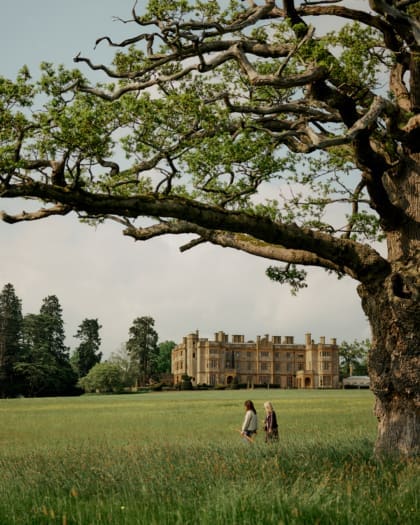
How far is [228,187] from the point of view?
14.8 m

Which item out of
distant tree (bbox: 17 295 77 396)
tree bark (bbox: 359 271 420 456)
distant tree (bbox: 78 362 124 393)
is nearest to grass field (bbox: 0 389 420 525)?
tree bark (bbox: 359 271 420 456)

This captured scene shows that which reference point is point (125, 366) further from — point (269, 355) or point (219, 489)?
point (219, 489)

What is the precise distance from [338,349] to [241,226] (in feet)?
414

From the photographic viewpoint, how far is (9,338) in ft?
276

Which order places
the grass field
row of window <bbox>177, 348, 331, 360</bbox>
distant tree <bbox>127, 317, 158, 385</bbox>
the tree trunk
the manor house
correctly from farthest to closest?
row of window <bbox>177, 348, 331, 360</bbox> < the manor house < distant tree <bbox>127, 317, 158, 385</bbox> < the tree trunk < the grass field

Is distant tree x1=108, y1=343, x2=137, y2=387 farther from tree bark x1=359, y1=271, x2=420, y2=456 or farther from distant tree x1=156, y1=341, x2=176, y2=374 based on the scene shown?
tree bark x1=359, y1=271, x2=420, y2=456

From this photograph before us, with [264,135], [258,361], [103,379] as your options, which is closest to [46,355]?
[103,379]

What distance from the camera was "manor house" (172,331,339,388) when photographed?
127875 millimetres

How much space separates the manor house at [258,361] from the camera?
127875mm

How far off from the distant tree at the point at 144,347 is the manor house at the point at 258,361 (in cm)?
1491

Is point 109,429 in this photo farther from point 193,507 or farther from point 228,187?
point 193,507

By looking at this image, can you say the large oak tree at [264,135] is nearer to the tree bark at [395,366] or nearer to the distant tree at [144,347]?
the tree bark at [395,366]

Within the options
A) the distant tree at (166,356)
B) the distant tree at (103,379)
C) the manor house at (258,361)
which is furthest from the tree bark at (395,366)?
the distant tree at (166,356)

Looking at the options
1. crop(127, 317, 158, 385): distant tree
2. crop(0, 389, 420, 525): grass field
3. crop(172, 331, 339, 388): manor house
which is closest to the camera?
crop(0, 389, 420, 525): grass field
